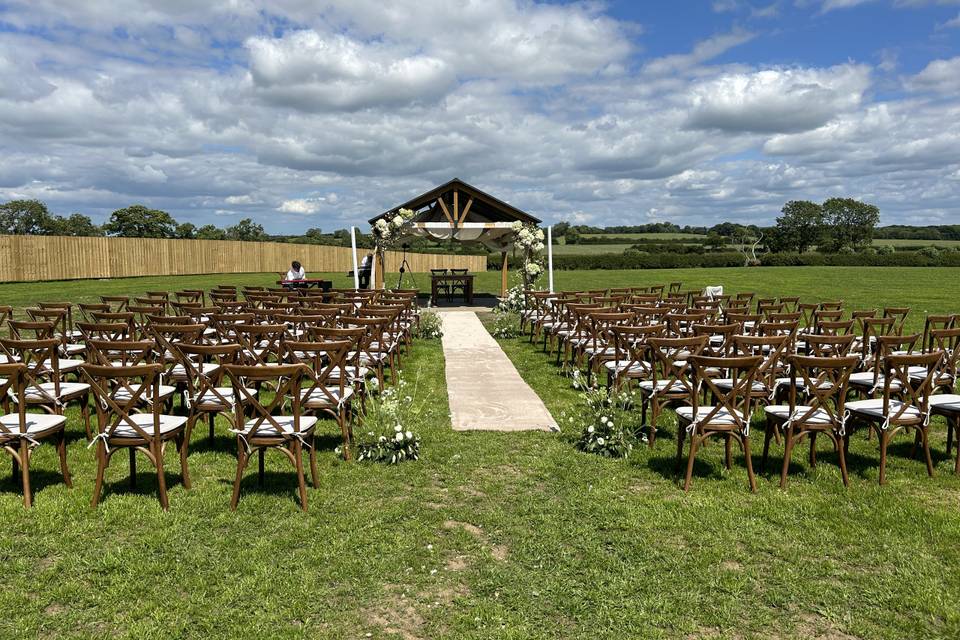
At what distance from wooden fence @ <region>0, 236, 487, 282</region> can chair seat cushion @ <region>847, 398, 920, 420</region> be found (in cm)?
3257

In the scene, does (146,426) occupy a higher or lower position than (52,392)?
lower

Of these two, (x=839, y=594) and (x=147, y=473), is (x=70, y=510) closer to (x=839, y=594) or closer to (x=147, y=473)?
(x=147, y=473)

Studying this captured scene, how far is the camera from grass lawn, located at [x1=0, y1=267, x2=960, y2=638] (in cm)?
309

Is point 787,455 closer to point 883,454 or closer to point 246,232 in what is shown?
point 883,454

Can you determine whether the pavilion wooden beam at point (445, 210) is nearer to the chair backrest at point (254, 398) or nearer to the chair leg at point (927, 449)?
the chair backrest at point (254, 398)

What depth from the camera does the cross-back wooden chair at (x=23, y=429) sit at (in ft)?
13.5

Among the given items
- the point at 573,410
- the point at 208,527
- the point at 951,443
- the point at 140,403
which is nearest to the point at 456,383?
the point at 573,410

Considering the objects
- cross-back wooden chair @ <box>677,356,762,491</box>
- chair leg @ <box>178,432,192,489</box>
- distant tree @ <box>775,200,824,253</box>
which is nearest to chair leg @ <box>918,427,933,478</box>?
cross-back wooden chair @ <box>677,356,762,491</box>

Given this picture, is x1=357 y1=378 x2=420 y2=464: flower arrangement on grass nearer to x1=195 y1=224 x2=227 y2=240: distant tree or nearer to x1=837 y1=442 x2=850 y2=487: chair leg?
x1=837 y1=442 x2=850 y2=487: chair leg

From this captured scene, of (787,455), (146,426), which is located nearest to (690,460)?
(787,455)

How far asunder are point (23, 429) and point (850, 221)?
95.7m

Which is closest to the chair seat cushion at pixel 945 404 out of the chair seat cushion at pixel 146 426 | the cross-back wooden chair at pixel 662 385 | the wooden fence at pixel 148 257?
the cross-back wooden chair at pixel 662 385

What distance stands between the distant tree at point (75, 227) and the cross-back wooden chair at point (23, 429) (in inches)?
2756

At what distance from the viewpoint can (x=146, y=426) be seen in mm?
4492
